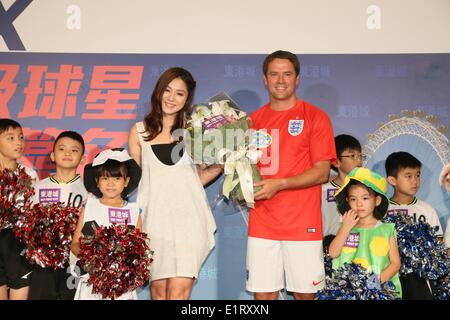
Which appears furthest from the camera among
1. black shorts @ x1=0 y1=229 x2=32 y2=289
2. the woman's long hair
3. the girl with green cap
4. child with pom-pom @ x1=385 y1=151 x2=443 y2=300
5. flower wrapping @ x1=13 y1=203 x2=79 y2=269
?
child with pom-pom @ x1=385 y1=151 x2=443 y2=300

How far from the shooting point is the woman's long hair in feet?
14.7

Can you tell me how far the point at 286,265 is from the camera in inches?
170

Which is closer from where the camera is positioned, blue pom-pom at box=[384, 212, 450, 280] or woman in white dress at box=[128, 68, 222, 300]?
blue pom-pom at box=[384, 212, 450, 280]

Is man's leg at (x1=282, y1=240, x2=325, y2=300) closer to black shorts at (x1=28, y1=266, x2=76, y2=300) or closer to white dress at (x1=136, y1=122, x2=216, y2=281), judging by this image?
white dress at (x1=136, y1=122, x2=216, y2=281)

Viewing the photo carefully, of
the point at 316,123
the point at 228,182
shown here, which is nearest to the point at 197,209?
the point at 228,182

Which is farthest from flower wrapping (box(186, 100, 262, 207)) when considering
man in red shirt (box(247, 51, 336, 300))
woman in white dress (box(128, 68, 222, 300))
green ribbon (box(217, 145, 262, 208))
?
woman in white dress (box(128, 68, 222, 300))

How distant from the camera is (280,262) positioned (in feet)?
14.1

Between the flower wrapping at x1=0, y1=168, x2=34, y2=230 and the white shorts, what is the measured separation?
160 centimetres

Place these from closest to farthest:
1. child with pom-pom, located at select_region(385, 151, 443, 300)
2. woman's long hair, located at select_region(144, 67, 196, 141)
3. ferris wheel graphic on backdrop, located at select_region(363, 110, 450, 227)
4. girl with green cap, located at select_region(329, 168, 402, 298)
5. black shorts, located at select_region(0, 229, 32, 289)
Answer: girl with green cap, located at select_region(329, 168, 402, 298) → black shorts, located at select_region(0, 229, 32, 289) → woman's long hair, located at select_region(144, 67, 196, 141) → child with pom-pom, located at select_region(385, 151, 443, 300) → ferris wheel graphic on backdrop, located at select_region(363, 110, 450, 227)

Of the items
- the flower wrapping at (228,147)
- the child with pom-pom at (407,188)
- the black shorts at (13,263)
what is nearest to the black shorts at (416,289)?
the child with pom-pom at (407,188)

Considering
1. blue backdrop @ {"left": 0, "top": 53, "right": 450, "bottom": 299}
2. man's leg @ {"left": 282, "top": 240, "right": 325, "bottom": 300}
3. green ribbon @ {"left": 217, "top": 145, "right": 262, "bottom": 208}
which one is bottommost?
man's leg @ {"left": 282, "top": 240, "right": 325, "bottom": 300}
